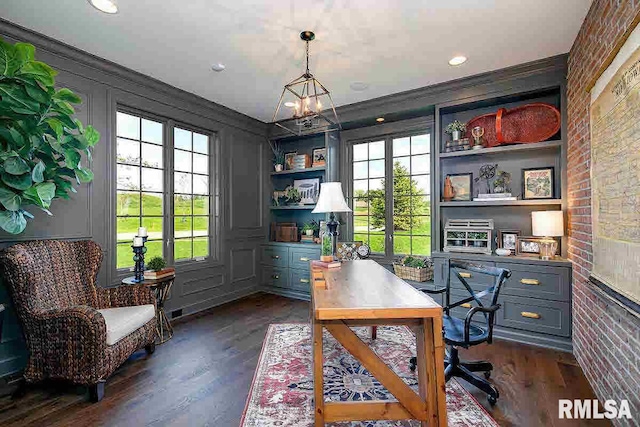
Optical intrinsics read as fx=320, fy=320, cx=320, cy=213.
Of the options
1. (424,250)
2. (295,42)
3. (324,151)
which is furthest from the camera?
(324,151)

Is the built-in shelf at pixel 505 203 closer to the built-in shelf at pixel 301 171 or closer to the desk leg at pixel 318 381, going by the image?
the built-in shelf at pixel 301 171

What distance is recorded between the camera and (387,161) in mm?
4500

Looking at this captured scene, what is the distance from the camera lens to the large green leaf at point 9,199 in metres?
2.04

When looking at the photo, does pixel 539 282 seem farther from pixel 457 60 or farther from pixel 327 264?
pixel 457 60

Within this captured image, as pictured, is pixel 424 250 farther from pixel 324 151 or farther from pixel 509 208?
pixel 324 151

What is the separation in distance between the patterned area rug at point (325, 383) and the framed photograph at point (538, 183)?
198 cm

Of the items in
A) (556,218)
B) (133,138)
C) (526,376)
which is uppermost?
(133,138)

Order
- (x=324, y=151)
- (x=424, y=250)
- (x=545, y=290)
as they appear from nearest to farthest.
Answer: (x=545, y=290), (x=424, y=250), (x=324, y=151)

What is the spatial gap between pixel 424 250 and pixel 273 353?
2342 mm

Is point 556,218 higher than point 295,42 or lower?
lower

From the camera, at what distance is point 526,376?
2.43 m

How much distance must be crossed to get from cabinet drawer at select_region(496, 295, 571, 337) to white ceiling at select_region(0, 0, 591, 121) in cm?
232

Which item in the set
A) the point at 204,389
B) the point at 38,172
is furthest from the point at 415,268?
the point at 38,172

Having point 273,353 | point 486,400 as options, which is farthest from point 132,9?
point 486,400
